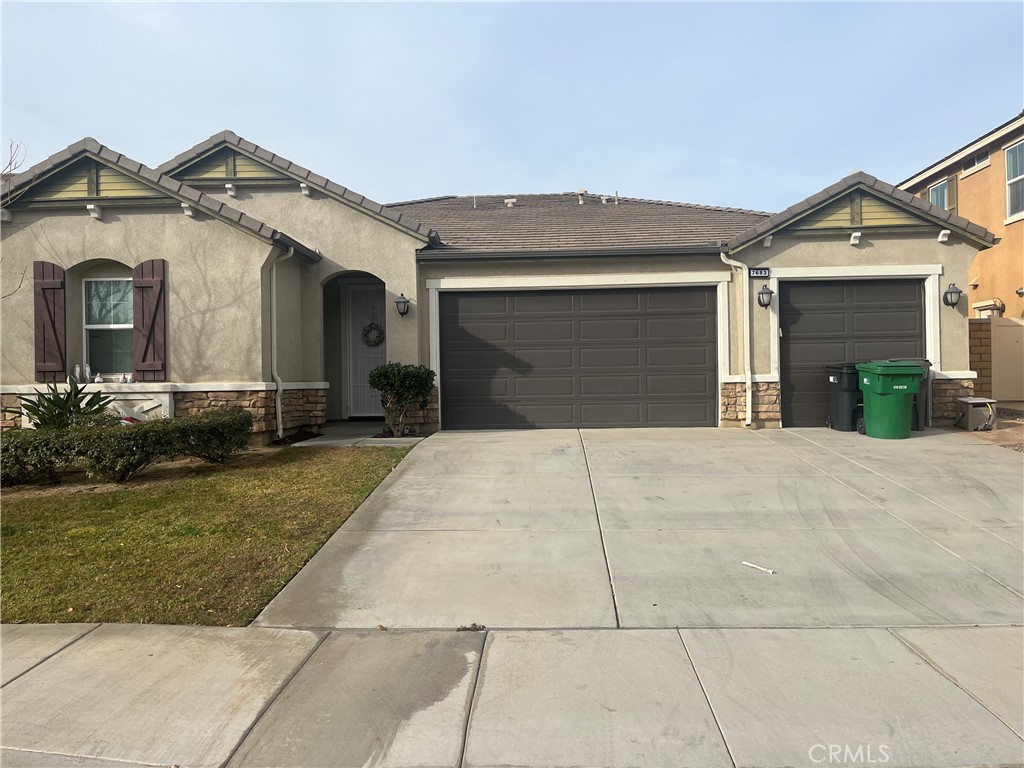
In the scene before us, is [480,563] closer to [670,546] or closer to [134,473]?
[670,546]

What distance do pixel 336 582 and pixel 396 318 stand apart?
6719 mm

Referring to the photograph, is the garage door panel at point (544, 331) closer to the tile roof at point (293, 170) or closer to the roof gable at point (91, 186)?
the tile roof at point (293, 170)

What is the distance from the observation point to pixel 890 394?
9.16 metres

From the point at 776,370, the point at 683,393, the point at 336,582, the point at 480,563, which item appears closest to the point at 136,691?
the point at 336,582

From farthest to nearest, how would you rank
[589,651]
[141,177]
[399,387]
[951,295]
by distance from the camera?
[951,295] < [399,387] < [141,177] < [589,651]

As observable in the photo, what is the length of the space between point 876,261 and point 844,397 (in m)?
2.52

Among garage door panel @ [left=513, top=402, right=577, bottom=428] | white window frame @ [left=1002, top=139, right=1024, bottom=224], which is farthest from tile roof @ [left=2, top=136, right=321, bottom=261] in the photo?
white window frame @ [left=1002, top=139, right=1024, bottom=224]

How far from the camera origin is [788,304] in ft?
34.8

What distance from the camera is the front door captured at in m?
12.6

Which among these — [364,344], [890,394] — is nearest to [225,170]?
[364,344]

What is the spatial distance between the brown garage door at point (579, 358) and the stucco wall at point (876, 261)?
0.85 metres

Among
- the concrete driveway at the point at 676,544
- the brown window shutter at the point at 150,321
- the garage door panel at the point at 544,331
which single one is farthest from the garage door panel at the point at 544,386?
the brown window shutter at the point at 150,321

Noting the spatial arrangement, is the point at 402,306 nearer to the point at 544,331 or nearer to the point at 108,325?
the point at 544,331

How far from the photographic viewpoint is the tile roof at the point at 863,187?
33.3ft
